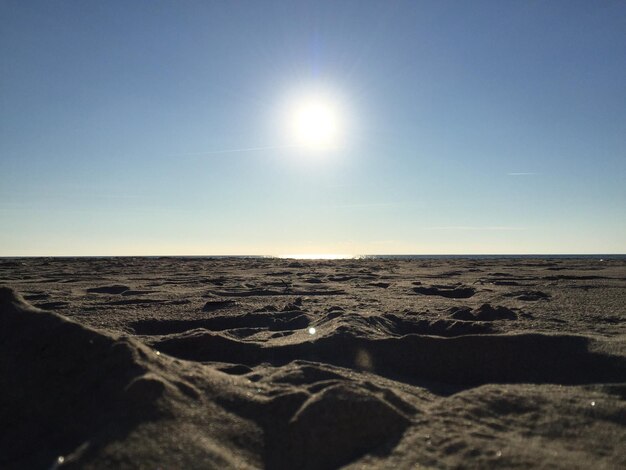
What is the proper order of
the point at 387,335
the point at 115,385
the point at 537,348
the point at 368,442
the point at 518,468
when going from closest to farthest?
the point at 518,468, the point at 368,442, the point at 115,385, the point at 537,348, the point at 387,335

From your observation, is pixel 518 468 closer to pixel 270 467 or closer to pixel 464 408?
pixel 464 408

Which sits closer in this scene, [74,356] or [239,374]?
[74,356]

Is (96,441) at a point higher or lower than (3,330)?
lower

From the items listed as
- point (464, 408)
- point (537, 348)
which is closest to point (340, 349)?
point (464, 408)

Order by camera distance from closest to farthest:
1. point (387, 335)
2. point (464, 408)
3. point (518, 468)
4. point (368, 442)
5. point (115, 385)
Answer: point (518, 468) → point (368, 442) → point (115, 385) → point (464, 408) → point (387, 335)

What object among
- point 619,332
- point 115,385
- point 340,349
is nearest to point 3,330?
point 115,385

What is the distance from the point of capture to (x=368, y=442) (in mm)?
1632

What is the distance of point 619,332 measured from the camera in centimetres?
321

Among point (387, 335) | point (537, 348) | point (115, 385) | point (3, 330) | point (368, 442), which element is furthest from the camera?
point (387, 335)

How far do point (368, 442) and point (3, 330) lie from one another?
192 centimetres

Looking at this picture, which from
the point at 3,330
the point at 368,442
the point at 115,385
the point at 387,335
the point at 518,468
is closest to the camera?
the point at 518,468

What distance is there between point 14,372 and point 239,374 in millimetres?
1032

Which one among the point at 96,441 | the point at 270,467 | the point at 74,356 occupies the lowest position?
the point at 270,467

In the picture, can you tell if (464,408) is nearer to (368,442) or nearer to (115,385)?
(368,442)
